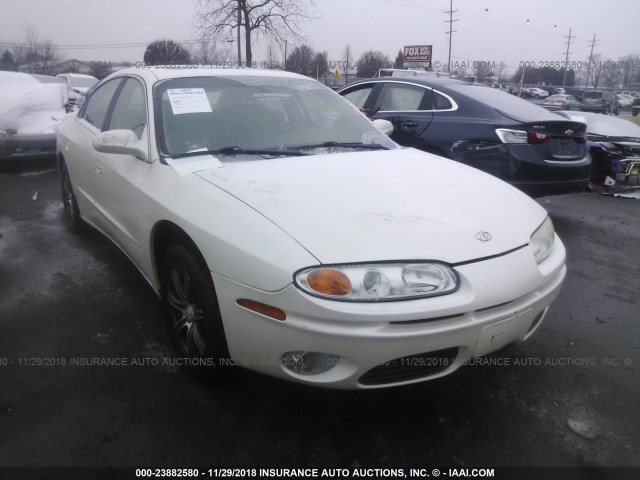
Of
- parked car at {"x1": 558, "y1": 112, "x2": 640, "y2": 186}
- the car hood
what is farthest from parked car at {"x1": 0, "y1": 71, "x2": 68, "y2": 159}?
parked car at {"x1": 558, "y1": 112, "x2": 640, "y2": 186}

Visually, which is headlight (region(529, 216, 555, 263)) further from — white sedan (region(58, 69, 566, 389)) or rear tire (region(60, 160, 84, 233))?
rear tire (region(60, 160, 84, 233))

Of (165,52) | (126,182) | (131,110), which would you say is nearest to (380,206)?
(126,182)

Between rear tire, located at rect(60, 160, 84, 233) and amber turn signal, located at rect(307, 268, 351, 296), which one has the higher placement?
amber turn signal, located at rect(307, 268, 351, 296)

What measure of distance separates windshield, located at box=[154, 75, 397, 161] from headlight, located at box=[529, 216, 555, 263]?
1196 millimetres

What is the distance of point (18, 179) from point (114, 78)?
471 centimetres

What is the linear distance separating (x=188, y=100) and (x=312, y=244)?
156cm

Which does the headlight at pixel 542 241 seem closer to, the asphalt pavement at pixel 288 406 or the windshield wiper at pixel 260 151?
the asphalt pavement at pixel 288 406

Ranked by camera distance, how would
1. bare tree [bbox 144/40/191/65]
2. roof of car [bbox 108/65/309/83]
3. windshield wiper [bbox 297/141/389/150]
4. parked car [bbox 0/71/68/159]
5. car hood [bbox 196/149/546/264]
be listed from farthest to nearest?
bare tree [bbox 144/40/191/65] → parked car [bbox 0/71/68/159] → roof of car [bbox 108/65/309/83] → windshield wiper [bbox 297/141/389/150] → car hood [bbox 196/149/546/264]

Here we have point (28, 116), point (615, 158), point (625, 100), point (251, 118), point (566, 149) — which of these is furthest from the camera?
point (625, 100)

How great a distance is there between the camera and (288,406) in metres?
2.33

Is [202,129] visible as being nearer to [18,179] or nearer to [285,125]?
[285,125]

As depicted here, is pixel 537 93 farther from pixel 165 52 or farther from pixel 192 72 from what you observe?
pixel 192 72

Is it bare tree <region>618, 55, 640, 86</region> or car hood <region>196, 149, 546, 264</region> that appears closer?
car hood <region>196, 149, 546, 264</region>

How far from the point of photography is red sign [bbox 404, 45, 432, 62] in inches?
1426
